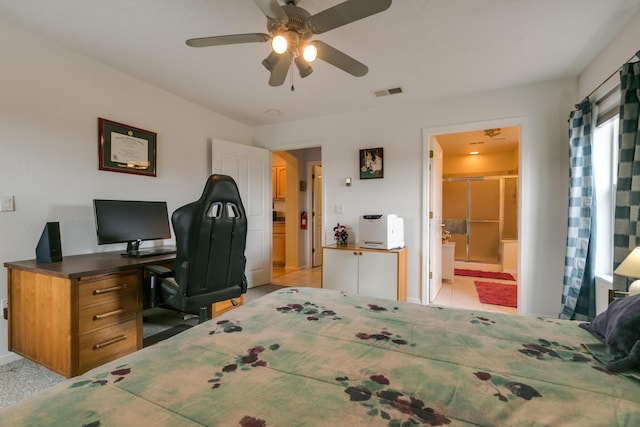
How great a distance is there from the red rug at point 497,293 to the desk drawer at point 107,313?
3.74m

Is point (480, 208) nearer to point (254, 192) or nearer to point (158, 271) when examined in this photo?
point (254, 192)

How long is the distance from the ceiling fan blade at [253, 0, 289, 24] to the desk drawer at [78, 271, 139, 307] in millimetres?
1906

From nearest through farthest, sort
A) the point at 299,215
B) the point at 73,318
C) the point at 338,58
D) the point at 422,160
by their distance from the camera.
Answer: the point at 73,318
the point at 338,58
the point at 422,160
the point at 299,215

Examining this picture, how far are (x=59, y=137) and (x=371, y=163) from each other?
305 cm

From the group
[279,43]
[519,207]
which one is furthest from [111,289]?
[519,207]

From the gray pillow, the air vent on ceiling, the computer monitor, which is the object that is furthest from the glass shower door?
the computer monitor

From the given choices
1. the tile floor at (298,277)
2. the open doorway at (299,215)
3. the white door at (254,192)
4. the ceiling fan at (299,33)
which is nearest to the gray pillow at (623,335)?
the ceiling fan at (299,33)

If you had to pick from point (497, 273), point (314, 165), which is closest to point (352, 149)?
point (314, 165)

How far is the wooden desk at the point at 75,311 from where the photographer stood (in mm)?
1758

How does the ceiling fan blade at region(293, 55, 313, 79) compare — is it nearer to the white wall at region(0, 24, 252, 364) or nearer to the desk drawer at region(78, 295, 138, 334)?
the white wall at region(0, 24, 252, 364)

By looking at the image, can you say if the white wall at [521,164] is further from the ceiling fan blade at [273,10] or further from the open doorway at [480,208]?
the ceiling fan blade at [273,10]

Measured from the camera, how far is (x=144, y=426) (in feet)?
2.07

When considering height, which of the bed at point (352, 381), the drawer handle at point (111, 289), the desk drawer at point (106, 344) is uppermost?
the bed at point (352, 381)

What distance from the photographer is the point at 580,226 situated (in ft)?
8.09
